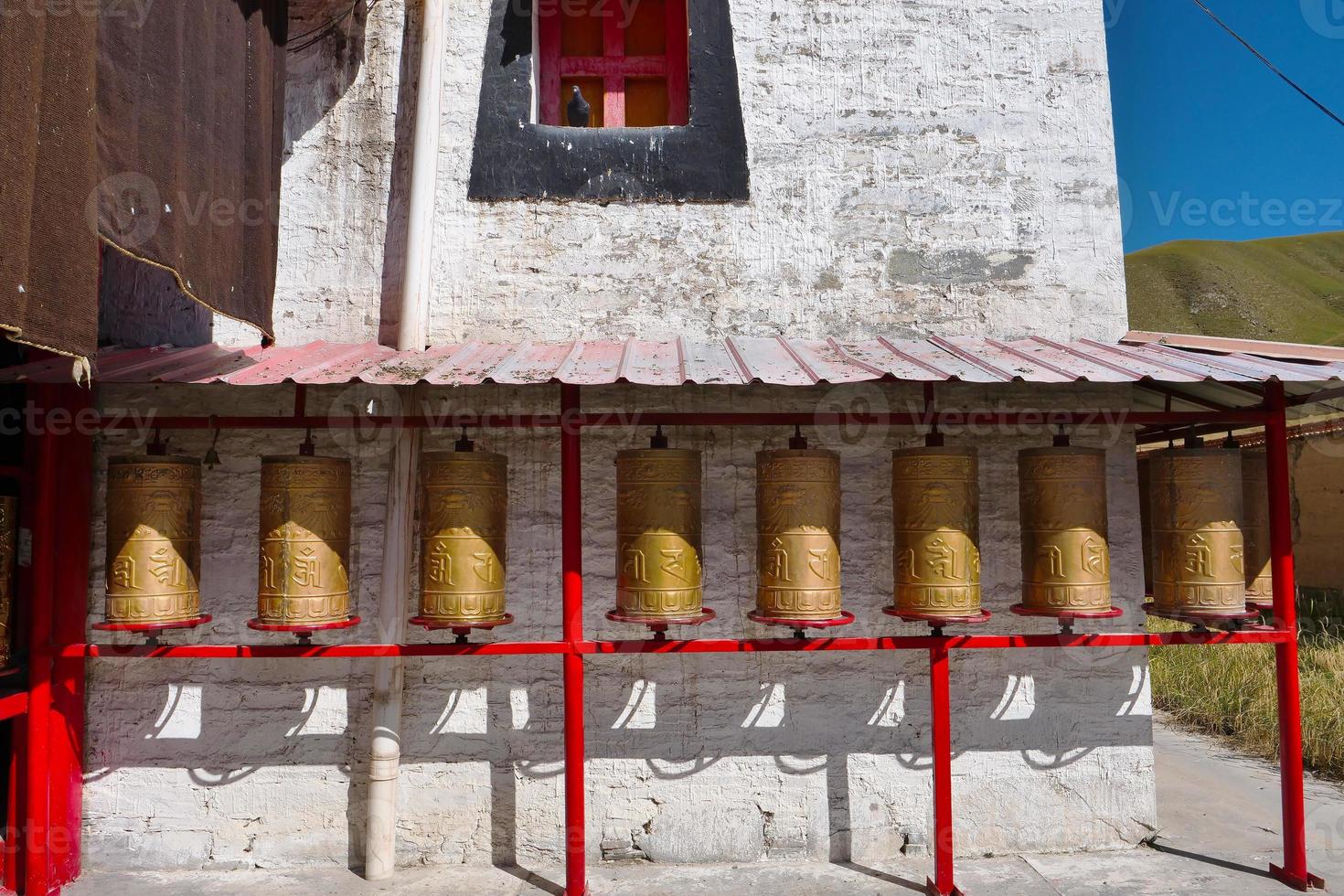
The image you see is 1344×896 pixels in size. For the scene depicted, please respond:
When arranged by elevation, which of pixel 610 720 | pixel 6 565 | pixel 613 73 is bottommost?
pixel 610 720

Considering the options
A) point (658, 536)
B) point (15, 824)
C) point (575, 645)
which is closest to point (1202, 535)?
point (658, 536)

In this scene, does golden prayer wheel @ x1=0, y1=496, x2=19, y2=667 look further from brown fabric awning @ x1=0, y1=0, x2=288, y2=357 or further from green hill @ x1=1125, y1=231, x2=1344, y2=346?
green hill @ x1=1125, y1=231, x2=1344, y2=346

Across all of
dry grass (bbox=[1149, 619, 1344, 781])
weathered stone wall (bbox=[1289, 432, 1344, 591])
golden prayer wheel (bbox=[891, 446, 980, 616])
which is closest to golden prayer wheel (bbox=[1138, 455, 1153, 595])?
golden prayer wheel (bbox=[891, 446, 980, 616])

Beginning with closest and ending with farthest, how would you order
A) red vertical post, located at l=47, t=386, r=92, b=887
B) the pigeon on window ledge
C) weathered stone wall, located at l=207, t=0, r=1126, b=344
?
red vertical post, located at l=47, t=386, r=92, b=887 → weathered stone wall, located at l=207, t=0, r=1126, b=344 → the pigeon on window ledge

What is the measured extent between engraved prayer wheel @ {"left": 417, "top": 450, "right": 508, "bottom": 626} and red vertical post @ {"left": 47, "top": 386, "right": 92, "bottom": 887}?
1.68 meters

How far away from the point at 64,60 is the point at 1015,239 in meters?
4.21

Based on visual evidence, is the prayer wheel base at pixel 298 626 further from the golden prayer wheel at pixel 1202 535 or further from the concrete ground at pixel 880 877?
the golden prayer wheel at pixel 1202 535

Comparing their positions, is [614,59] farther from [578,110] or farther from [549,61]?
[578,110]

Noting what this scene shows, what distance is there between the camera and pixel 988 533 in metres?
4.41

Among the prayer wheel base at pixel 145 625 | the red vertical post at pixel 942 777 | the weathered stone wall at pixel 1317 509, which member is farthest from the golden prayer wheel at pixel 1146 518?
the weathered stone wall at pixel 1317 509

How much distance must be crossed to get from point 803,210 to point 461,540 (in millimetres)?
2494

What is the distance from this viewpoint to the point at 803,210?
461 centimetres

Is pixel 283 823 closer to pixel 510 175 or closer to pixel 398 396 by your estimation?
pixel 398 396

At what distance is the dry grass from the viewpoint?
5633 millimetres
